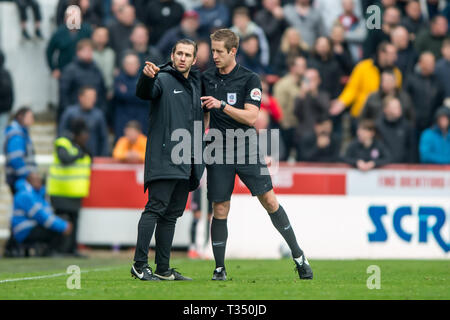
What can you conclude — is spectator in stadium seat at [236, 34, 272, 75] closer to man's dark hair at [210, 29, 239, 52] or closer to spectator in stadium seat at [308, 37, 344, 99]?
spectator in stadium seat at [308, 37, 344, 99]

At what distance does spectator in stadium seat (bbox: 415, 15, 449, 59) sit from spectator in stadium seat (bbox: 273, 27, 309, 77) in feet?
6.90

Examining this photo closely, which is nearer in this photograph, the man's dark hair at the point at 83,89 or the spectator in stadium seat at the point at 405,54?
the man's dark hair at the point at 83,89

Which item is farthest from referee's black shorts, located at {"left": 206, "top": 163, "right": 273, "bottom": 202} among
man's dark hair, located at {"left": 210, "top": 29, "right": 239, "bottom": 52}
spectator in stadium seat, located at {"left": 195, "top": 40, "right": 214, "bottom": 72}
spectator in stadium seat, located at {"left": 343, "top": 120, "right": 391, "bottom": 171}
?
spectator in stadium seat, located at {"left": 195, "top": 40, "right": 214, "bottom": 72}

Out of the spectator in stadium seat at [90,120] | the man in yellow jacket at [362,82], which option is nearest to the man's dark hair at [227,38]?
the spectator in stadium seat at [90,120]

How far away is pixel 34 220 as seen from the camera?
52.0 feet

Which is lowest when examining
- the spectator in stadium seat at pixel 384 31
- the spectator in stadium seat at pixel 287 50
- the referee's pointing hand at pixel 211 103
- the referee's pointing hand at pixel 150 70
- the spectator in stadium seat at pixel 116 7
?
the referee's pointing hand at pixel 211 103

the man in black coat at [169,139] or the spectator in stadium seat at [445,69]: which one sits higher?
the spectator in stadium seat at [445,69]

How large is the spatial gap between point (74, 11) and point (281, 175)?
4971 millimetres

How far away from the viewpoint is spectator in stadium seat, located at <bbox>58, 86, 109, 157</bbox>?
54.9ft

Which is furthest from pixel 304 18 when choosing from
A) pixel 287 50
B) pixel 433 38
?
pixel 433 38

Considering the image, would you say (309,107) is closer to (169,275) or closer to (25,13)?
(25,13)

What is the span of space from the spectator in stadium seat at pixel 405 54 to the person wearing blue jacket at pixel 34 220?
6654mm

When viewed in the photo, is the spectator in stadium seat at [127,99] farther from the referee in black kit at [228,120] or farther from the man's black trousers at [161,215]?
the man's black trousers at [161,215]

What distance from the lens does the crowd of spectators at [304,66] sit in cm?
1700
